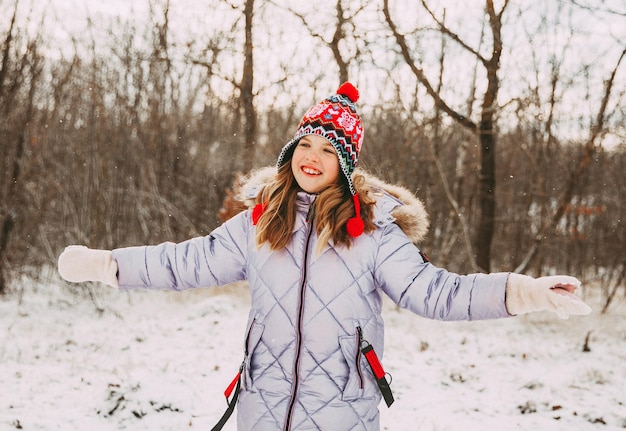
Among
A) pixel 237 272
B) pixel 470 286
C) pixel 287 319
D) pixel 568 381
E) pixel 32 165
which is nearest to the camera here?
pixel 470 286

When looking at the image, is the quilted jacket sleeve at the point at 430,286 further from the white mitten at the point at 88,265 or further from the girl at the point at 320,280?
the white mitten at the point at 88,265

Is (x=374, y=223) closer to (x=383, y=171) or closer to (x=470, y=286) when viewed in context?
(x=470, y=286)

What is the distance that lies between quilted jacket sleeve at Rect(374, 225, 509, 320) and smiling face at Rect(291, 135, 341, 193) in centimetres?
34

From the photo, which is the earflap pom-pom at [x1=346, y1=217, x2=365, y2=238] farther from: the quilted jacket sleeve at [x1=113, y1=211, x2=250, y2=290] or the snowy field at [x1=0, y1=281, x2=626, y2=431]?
the snowy field at [x1=0, y1=281, x2=626, y2=431]

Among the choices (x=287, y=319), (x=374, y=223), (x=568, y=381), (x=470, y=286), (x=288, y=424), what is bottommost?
(x=568, y=381)

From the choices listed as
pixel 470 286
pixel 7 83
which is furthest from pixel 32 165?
pixel 470 286

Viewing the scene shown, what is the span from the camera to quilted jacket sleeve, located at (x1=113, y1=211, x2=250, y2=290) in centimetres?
213

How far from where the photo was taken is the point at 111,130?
945cm

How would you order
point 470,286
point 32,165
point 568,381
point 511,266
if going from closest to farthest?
point 470,286 → point 568,381 → point 32,165 → point 511,266

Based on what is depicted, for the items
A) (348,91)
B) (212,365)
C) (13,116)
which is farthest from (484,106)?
(13,116)

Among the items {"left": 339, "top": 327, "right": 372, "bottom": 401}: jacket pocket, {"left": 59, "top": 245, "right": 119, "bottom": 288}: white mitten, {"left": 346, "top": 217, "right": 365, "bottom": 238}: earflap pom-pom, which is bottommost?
{"left": 339, "top": 327, "right": 372, "bottom": 401}: jacket pocket

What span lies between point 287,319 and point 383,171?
6.62 meters

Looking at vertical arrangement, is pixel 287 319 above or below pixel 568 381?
above

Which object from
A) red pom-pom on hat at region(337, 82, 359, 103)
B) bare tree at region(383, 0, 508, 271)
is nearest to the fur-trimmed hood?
red pom-pom on hat at region(337, 82, 359, 103)
